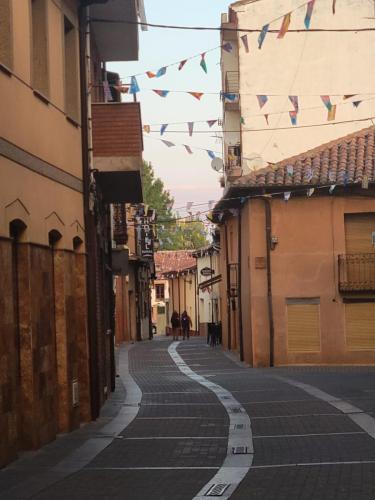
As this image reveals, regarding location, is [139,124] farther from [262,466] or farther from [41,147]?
[262,466]

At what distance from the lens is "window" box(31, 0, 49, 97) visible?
13.7m

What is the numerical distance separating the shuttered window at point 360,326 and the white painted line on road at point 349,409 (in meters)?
9.66

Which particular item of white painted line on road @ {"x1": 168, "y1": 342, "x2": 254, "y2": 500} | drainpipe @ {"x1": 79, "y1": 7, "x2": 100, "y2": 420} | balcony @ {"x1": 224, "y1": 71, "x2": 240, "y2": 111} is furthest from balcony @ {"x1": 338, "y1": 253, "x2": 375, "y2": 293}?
drainpipe @ {"x1": 79, "y1": 7, "x2": 100, "y2": 420}

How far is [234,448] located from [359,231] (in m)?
21.0

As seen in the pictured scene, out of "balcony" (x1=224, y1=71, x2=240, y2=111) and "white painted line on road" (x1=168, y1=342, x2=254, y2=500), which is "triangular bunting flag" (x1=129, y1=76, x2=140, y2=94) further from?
"balcony" (x1=224, y1=71, x2=240, y2=111)

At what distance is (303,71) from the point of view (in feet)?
141

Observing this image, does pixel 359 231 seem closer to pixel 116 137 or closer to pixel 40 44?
pixel 116 137

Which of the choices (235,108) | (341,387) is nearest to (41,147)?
(341,387)

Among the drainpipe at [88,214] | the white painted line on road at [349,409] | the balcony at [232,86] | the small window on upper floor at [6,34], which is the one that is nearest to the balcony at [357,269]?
the white painted line on road at [349,409]

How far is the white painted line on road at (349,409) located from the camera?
46.2ft

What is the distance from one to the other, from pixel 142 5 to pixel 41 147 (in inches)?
224

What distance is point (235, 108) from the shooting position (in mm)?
45594

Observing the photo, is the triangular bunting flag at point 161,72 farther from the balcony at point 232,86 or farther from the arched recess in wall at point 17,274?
the balcony at point 232,86

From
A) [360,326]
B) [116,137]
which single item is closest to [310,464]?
[116,137]
